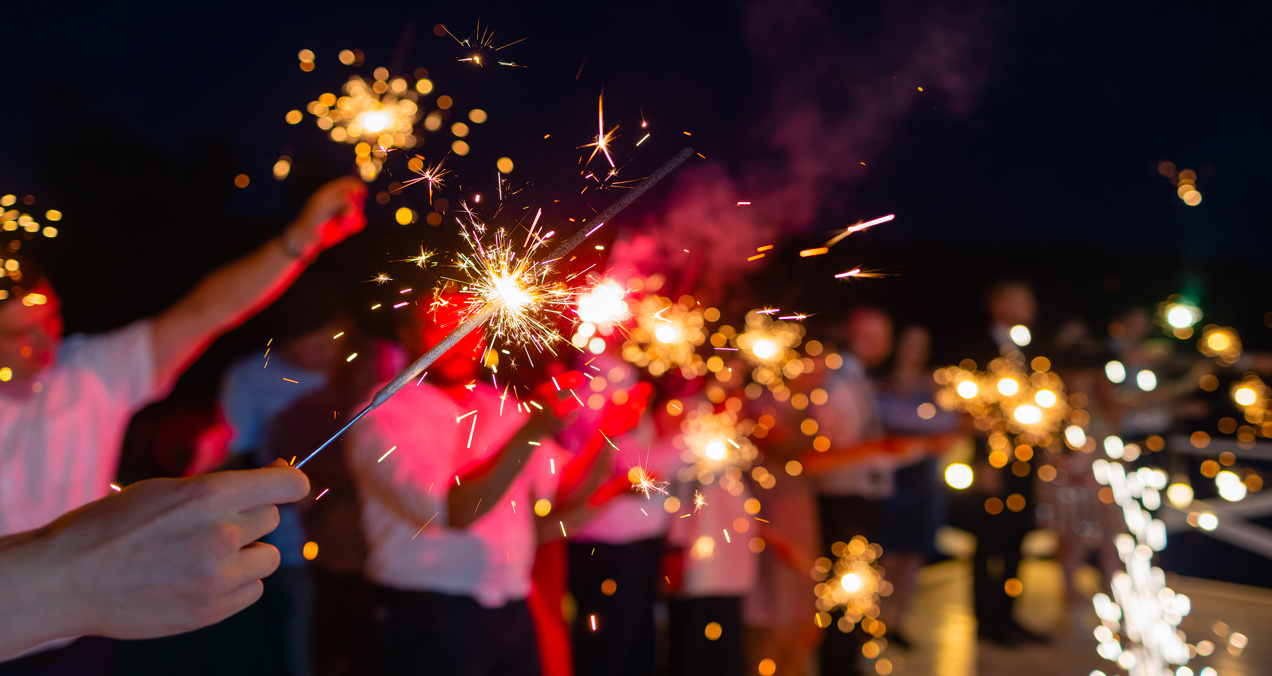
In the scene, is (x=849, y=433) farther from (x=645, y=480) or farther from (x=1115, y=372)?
(x=1115, y=372)

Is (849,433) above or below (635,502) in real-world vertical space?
above

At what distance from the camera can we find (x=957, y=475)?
15.4ft

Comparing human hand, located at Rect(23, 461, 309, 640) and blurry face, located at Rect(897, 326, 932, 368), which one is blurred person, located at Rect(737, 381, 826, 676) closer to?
blurry face, located at Rect(897, 326, 932, 368)

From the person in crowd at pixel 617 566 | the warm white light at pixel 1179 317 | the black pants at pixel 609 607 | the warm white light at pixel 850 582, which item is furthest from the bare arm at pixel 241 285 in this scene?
the warm white light at pixel 1179 317

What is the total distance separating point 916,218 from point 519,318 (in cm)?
355

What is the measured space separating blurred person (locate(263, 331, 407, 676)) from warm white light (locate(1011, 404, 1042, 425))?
3.32 meters

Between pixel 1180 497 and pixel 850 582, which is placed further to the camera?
pixel 1180 497

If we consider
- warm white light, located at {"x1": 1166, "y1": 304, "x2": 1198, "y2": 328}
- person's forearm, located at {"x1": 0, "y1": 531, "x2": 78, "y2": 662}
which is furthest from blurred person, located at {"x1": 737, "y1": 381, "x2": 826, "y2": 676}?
warm white light, located at {"x1": 1166, "y1": 304, "x2": 1198, "y2": 328}

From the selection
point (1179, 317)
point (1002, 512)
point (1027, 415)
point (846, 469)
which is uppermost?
point (1179, 317)

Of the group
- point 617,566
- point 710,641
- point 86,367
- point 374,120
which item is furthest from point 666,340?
point 86,367

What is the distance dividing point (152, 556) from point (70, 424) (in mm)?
1248

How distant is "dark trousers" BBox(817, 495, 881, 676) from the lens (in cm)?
278

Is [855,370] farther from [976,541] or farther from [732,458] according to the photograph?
[976,541]

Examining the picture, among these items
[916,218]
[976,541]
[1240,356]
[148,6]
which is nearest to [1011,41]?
[916,218]
